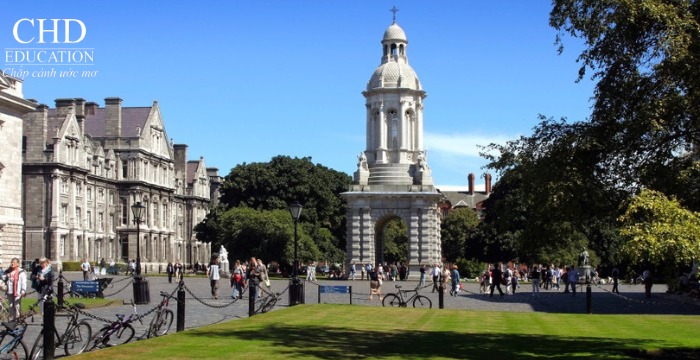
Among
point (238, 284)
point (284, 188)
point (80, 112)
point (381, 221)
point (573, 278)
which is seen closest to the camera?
point (238, 284)

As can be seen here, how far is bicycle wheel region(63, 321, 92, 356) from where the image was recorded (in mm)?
17125

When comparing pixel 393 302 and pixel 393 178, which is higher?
pixel 393 178

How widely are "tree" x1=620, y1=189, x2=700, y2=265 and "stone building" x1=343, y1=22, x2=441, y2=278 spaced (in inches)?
2065

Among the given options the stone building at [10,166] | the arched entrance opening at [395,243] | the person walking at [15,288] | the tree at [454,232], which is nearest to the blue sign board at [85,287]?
the person walking at [15,288]

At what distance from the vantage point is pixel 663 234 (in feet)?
51.2

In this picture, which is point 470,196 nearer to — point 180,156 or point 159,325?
point 180,156

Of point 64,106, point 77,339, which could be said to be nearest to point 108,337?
point 77,339

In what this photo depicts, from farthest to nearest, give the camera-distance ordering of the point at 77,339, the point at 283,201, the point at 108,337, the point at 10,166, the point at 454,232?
the point at 454,232 < the point at 283,201 < the point at 10,166 < the point at 108,337 < the point at 77,339

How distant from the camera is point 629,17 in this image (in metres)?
18.1

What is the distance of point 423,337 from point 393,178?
48868 millimetres

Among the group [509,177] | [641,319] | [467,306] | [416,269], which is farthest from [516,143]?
[416,269]

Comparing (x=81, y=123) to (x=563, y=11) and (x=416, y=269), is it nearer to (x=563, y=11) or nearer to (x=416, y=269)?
(x=416, y=269)

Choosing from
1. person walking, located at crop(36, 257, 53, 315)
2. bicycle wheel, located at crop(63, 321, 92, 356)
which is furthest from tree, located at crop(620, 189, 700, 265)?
person walking, located at crop(36, 257, 53, 315)

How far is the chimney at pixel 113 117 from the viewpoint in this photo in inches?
3917
